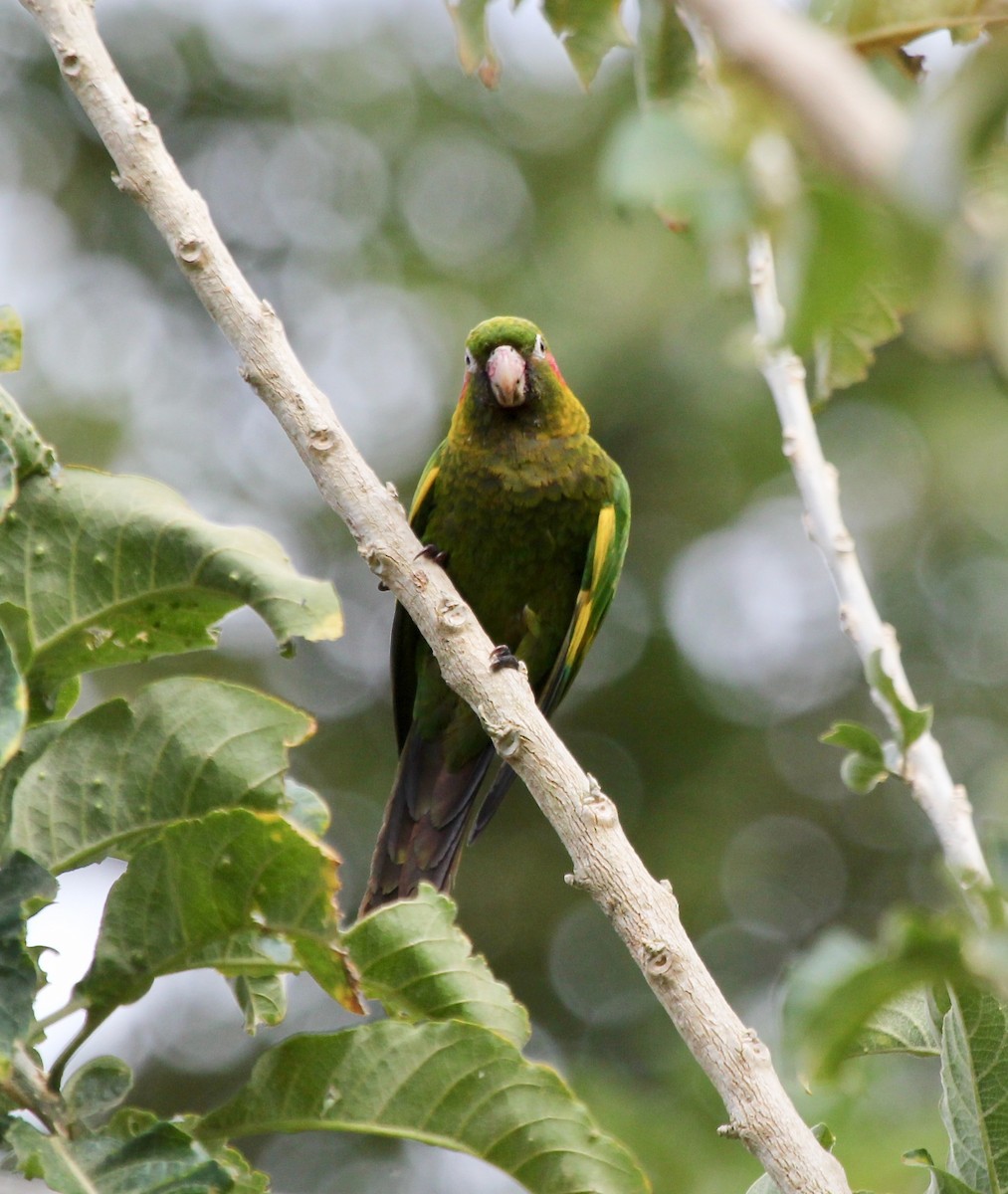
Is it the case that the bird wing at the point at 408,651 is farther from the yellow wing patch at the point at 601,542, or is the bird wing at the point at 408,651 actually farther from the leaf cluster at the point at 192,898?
the leaf cluster at the point at 192,898

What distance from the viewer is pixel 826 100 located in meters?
0.47

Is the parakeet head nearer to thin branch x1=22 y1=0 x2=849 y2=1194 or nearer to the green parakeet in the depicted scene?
the green parakeet

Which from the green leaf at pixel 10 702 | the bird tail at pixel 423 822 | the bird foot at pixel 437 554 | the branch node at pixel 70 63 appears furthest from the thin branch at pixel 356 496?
the bird tail at pixel 423 822

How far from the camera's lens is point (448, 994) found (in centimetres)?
148

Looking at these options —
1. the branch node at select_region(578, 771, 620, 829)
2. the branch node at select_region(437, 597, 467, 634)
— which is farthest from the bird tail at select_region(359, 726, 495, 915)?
the branch node at select_region(578, 771, 620, 829)

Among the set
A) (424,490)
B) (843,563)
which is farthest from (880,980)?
(424,490)

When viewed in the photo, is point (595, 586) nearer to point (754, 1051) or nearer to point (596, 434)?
point (754, 1051)

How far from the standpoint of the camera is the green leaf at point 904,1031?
1439 millimetres

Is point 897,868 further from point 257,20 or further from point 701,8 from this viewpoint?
point 701,8

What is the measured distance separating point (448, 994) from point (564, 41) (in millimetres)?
1071

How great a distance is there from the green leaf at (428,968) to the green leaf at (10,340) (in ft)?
2.61

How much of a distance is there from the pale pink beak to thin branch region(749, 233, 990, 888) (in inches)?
44.5

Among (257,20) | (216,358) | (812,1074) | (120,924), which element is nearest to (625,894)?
(120,924)

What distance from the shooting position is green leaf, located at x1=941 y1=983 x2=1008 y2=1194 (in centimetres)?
135
